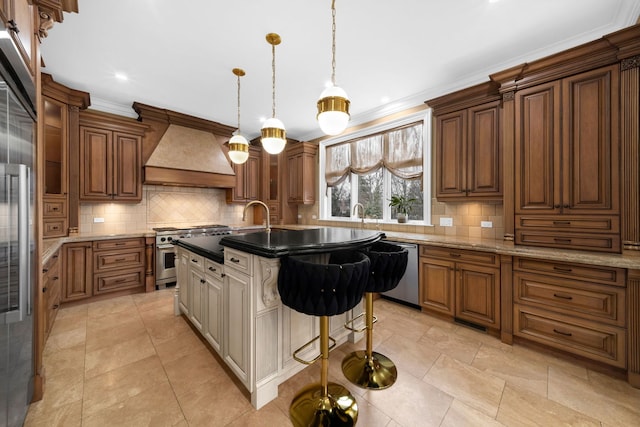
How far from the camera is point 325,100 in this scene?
1754 millimetres

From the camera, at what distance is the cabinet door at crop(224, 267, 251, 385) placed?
62.6 inches

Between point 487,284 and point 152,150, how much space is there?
4.93m

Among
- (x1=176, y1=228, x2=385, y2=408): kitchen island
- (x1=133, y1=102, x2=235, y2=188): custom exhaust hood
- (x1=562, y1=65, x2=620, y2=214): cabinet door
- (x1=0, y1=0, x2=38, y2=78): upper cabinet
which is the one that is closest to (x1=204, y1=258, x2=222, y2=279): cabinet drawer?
(x1=176, y1=228, x2=385, y2=408): kitchen island

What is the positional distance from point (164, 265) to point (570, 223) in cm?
495

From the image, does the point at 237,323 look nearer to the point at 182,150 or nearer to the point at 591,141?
the point at 591,141

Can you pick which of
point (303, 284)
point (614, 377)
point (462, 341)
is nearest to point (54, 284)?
point (303, 284)

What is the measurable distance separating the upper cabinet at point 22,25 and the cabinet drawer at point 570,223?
3.77m

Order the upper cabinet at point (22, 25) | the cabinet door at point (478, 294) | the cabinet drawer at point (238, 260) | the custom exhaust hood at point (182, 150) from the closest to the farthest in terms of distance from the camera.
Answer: the upper cabinet at point (22, 25) → the cabinet drawer at point (238, 260) → the cabinet door at point (478, 294) → the custom exhaust hood at point (182, 150)

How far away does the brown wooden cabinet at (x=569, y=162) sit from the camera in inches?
81.2

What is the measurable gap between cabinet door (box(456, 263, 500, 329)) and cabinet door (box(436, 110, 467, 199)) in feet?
3.09

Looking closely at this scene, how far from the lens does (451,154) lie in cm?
305

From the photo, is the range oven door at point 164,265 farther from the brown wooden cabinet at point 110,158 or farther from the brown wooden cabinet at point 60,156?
the brown wooden cabinet at point 60,156

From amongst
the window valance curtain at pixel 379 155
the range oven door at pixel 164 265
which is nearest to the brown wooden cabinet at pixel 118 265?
the range oven door at pixel 164 265

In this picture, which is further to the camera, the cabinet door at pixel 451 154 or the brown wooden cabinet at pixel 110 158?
the brown wooden cabinet at pixel 110 158
